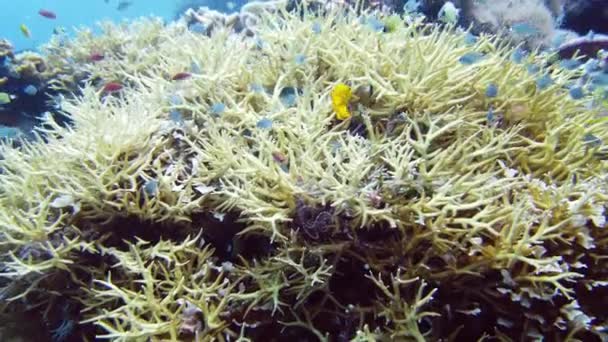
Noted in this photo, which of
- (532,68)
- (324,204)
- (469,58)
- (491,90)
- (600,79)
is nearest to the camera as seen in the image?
(324,204)

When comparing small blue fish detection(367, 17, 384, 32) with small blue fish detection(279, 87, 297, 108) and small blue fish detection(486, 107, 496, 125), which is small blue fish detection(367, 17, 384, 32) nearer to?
small blue fish detection(279, 87, 297, 108)

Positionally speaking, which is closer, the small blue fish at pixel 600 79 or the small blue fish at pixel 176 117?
the small blue fish at pixel 176 117

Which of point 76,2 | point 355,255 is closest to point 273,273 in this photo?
point 355,255

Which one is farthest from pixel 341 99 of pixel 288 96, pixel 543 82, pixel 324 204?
pixel 543 82

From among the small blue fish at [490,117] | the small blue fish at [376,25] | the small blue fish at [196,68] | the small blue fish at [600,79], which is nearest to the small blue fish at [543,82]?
the small blue fish at [490,117]

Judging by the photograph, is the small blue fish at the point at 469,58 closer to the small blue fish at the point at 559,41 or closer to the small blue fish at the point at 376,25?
the small blue fish at the point at 376,25

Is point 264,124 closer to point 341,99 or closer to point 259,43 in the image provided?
point 341,99

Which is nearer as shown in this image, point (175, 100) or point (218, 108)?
point (218, 108)
